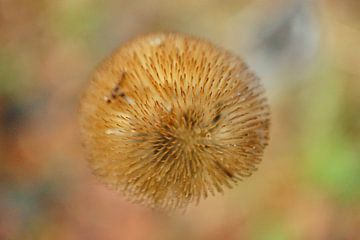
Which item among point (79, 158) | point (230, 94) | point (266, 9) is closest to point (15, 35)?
point (79, 158)

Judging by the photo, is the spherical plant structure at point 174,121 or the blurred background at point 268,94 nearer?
the spherical plant structure at point 174,121

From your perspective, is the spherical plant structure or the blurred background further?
the blurred background

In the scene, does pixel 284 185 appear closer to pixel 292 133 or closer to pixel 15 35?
pixel 292 133

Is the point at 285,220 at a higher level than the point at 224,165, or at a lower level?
higher

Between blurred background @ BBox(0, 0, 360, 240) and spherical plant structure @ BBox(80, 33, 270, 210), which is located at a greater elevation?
blurred background @ BBox(0, 0, 360, 240)

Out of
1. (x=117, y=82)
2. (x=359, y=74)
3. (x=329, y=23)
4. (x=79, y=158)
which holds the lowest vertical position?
(x=117, y=82)
